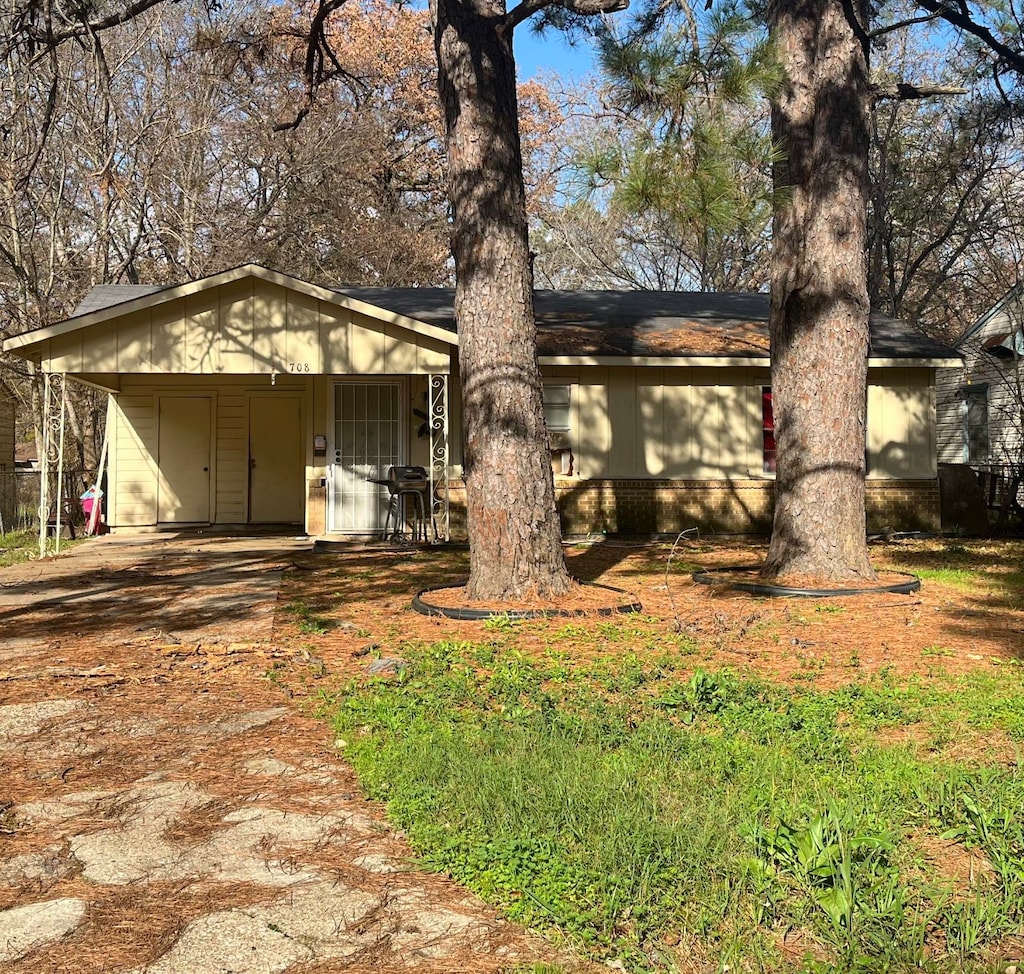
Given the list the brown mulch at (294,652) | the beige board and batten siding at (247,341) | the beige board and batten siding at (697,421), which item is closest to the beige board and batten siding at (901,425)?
the beige board and batten siding at (697,421)

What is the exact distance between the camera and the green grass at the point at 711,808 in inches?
98.3

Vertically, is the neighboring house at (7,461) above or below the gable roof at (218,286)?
below

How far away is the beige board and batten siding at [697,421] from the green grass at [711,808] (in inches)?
391

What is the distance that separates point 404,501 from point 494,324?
6.99m

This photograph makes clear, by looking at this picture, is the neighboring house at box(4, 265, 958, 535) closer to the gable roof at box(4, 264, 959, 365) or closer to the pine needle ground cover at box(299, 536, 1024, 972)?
the gable roof at box(4, 264, 959, 365)

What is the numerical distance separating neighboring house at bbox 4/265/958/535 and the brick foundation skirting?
0.03m

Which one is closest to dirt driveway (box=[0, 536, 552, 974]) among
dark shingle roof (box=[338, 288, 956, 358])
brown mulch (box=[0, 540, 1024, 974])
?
brown mulch (box=[0, 540, 1024, 974])

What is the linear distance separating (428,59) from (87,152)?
32.5 feet

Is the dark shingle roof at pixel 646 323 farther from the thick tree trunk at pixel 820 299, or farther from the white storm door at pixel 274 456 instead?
the thick tree trunk at pixel 820 299

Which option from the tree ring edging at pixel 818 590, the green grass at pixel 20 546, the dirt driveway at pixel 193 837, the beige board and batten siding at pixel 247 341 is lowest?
the dirt driveway at pixel 193 837

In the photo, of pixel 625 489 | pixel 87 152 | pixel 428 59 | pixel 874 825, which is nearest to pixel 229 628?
pixel 874 825

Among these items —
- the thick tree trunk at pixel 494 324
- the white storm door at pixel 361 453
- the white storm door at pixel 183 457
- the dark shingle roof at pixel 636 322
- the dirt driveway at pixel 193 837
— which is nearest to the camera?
the dirt driveway at pixel 193 837

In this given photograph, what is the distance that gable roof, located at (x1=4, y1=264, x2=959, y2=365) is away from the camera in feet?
42.2

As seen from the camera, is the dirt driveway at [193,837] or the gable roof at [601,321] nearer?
the dirt driveway at [193,837]
